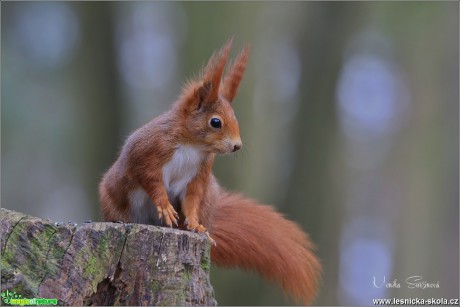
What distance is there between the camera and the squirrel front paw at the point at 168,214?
115 inches

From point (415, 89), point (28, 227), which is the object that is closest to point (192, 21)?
point (415, 89)

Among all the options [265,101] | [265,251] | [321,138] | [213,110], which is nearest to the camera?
[213,110]

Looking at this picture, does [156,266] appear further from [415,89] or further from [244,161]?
[415,89]

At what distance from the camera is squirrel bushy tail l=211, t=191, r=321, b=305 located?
347cm

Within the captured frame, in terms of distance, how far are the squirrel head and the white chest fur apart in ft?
0.14

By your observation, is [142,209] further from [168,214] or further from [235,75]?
[235,75]

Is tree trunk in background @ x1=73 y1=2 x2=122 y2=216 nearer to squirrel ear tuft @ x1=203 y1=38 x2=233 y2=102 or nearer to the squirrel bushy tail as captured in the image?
the squirrel bushy tail

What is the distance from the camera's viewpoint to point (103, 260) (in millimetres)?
2410

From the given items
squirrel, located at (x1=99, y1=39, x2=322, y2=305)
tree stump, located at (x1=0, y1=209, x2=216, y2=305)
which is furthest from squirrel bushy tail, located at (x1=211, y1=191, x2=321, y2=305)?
tree stump, located at (x1=0, y1=209, x2=216, y2=305)

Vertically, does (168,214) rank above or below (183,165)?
below

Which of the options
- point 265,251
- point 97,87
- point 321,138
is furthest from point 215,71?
point 97,87

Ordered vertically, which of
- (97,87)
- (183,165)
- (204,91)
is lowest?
(183,165)

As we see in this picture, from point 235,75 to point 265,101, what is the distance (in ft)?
14.8

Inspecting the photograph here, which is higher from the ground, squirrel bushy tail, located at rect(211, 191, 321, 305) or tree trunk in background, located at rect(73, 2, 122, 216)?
tree trunk in background, located at rect(73, 2, 122, 216)
